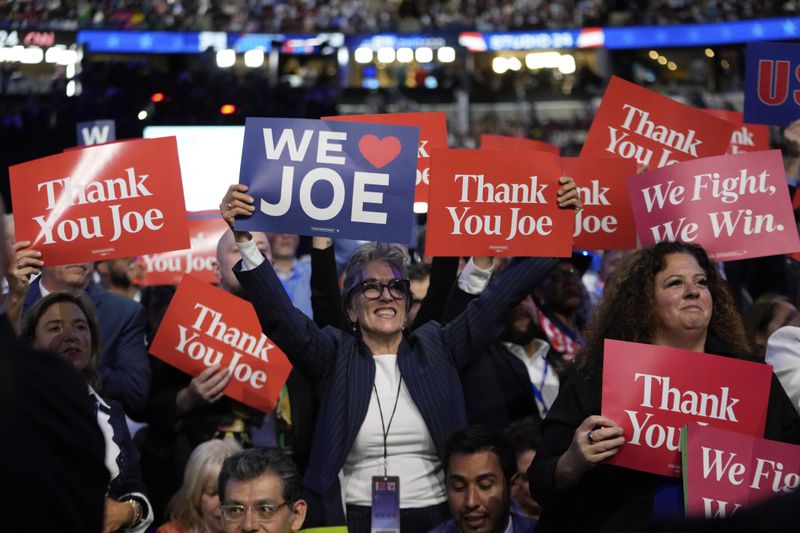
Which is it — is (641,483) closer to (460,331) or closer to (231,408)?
(460,331)

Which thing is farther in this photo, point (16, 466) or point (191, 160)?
point (191, 160)

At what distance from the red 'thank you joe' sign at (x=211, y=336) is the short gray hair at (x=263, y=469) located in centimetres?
110

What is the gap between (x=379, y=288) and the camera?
4293mm

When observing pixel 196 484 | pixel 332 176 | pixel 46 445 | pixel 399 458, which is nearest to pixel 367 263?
pixel 332 176

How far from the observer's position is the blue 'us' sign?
541 cm

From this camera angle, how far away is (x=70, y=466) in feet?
6.07

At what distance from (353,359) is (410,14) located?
124 feet

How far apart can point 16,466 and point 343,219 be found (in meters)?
2.74

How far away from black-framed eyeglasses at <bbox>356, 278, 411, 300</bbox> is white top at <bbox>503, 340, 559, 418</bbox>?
130 cm

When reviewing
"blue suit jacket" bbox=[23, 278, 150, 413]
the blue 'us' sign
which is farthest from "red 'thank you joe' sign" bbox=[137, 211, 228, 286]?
the blue 'us' sign

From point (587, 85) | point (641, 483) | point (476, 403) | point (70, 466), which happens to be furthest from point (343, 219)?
point (587, 85)

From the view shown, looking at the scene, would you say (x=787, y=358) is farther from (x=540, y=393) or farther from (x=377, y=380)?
(x=540, y=393)

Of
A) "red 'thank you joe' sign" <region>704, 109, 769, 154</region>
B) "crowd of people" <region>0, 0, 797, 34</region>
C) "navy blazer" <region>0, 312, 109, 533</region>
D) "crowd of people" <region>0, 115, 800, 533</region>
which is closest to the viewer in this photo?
"navy blazer" <region>0, 312, 109, 533</region>

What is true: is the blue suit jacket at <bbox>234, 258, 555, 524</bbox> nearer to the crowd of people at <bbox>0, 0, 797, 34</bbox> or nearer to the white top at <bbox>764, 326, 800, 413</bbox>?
the white top at <bbox>764, 326, 800, 413</bbox>
